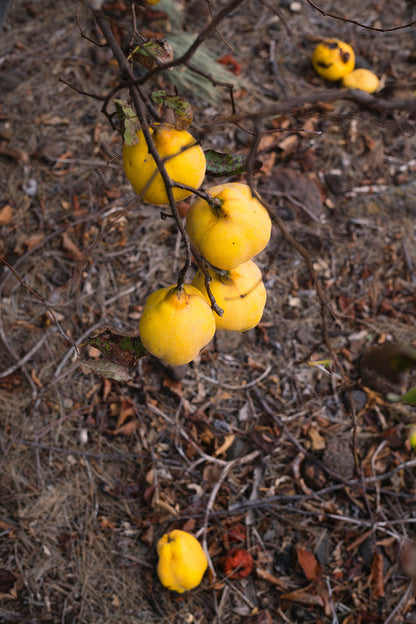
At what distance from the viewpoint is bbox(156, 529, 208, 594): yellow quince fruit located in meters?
2.19

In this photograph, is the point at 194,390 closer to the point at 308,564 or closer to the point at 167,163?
the point at 308,564

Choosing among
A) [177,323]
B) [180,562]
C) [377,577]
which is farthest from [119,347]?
[377,577]

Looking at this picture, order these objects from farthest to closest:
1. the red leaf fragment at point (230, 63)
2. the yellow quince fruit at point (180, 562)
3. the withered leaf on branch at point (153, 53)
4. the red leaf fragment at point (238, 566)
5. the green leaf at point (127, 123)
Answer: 1. the red leaf fragment at point (230, 63)
2. the red leaf fragment at point (238, 566)
3. the yellow quince fruit at point (180, 562)
4. the withered leaf on branch at point (153, 53)
5. the green leaf at point (127, 123)

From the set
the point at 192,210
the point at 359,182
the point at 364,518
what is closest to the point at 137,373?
the point at 364,518

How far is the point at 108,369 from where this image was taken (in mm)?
1239

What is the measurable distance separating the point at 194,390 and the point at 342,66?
9.40 feet

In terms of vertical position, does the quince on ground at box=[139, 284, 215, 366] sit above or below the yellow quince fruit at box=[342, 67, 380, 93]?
below

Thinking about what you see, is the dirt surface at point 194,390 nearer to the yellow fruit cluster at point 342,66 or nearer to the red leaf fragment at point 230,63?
the red leaf fragment at point 230,63

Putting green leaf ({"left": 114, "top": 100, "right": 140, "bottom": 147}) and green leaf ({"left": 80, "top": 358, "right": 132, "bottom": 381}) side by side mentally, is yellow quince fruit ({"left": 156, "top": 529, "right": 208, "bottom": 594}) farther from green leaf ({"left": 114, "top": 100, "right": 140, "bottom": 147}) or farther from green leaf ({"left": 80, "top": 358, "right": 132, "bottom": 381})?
green leaf ({"left": 114, "top": 100, "right": 140, "bottom": 147})

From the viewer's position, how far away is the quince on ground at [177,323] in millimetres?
1166

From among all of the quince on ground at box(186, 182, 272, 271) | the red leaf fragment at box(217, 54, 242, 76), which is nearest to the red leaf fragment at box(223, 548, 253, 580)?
the quince on ground at box(186, 182, 272, 271)

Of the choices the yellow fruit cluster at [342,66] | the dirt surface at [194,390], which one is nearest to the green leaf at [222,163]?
the dirt surface at [194,390]

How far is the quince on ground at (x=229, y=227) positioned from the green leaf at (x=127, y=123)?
235 millimetres

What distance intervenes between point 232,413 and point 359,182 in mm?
2027
